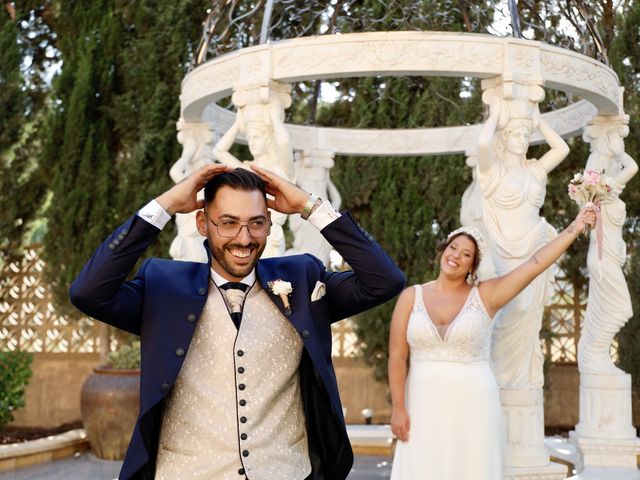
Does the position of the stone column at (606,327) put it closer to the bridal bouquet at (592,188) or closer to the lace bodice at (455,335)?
the bridal bouquet at (592,188)

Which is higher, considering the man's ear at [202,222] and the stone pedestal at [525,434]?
the man's ear at [202,222]

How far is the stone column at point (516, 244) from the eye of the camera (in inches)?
225

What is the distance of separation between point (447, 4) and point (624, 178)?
3.80 metres

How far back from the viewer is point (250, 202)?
2035 millimetres

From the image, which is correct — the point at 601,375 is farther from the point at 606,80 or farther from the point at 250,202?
the point at 250,202

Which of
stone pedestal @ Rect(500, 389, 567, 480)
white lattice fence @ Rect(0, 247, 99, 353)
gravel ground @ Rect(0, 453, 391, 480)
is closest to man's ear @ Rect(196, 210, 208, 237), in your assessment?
stone pedestal @ Rect(500, 389, 567, 480)

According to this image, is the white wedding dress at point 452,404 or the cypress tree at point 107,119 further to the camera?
the cypress tree at point 107,119

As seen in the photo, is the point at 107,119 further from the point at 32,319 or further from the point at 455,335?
the point at 455,335

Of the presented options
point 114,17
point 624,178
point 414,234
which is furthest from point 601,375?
point 114,17

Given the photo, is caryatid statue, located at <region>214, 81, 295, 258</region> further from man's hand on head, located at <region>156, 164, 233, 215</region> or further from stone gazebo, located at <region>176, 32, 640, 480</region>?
man's hand on head, located at <region>156, 164, 233, 215</region>

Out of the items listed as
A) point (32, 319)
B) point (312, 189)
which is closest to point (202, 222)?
point (312, 189)

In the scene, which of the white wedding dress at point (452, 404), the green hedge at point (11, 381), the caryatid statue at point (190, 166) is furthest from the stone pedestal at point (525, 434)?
the green hedge at point (11, 381)

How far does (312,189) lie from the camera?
781 centimetres

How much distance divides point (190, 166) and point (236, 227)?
516cm
